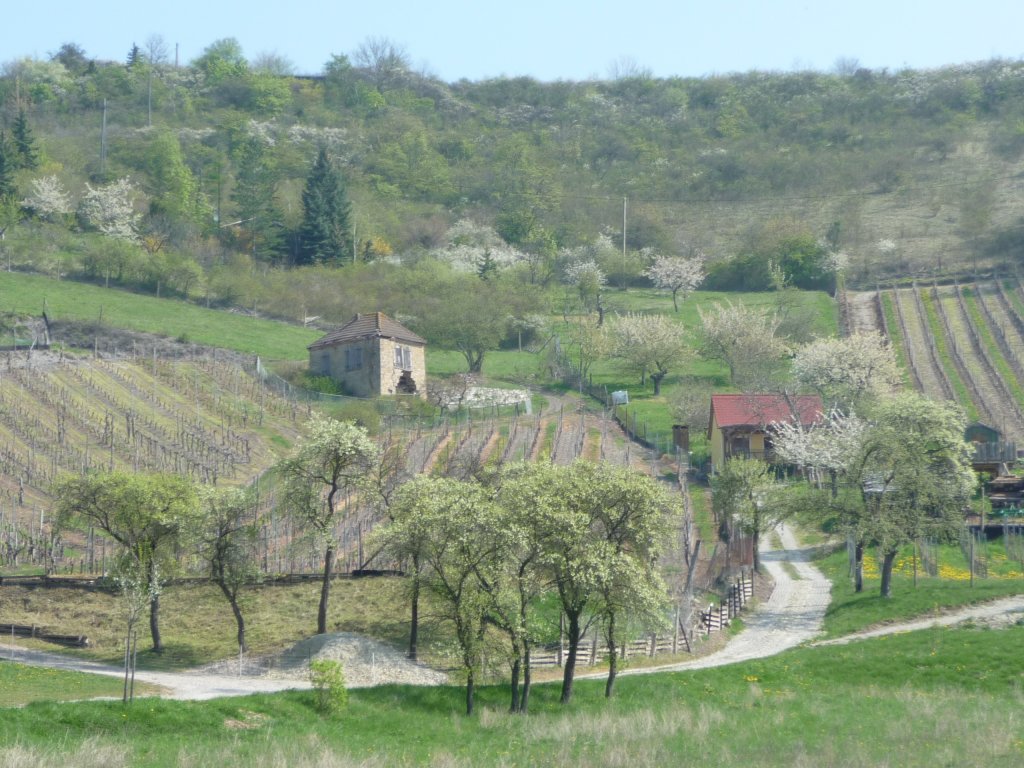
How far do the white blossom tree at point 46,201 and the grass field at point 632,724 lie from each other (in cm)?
10872

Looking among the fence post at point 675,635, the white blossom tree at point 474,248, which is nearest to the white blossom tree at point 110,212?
the white blossom tree at point 474,248

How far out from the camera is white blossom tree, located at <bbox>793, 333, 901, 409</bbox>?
322 ft

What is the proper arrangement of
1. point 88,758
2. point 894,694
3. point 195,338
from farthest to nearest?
point 195,338, point 894,694, point 88,758

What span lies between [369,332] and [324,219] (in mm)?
48599

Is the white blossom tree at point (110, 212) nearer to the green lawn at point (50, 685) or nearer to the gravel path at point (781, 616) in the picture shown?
the gravel path at point (781, 616)

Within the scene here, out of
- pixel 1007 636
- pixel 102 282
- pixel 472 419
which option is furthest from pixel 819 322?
pixel 1007 636

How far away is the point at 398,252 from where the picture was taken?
155m

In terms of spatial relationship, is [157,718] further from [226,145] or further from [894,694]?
[226,145]

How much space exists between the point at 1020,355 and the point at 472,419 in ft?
153

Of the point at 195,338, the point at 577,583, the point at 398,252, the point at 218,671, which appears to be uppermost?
the point at 398,252

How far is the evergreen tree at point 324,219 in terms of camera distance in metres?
140

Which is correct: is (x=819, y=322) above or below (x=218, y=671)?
above

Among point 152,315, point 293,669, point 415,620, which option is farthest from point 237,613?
point 152,315

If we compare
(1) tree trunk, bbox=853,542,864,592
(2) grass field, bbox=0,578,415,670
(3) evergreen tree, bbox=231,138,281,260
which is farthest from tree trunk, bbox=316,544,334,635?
(3) evergreen tree, bbox=231,138,281,260
